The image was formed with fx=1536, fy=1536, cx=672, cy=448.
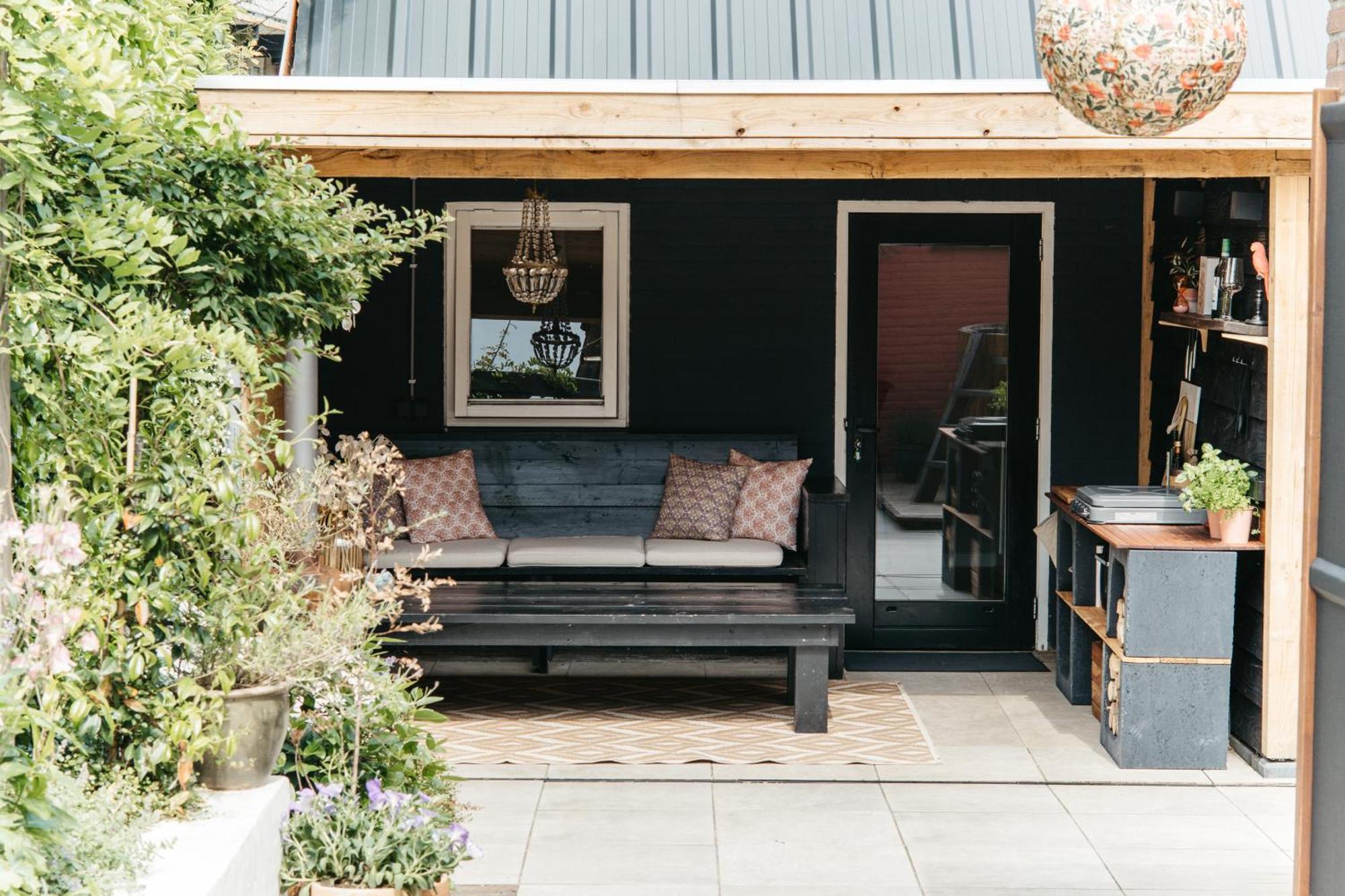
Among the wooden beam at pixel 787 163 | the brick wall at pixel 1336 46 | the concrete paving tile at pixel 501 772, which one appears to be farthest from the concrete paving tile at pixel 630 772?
the brick wall at pixel 1336 46

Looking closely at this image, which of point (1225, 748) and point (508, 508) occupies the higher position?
point (508, 508)

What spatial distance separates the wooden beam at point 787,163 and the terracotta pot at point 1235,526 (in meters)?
1.14

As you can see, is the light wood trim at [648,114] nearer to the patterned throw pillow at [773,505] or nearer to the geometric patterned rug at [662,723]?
the geometric patterned rug at [662,723]

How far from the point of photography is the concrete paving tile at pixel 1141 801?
194 inches

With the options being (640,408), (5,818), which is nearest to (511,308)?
(640,408)

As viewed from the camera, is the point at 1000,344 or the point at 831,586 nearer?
the point at 831,586

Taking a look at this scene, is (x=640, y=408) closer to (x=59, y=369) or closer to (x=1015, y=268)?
(x=1015, y=268)

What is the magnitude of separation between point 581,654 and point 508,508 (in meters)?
0.77

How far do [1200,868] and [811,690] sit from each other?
1.76 meters

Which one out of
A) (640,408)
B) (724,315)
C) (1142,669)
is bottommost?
(1142,669)

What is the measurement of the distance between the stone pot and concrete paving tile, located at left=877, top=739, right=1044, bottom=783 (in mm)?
2536

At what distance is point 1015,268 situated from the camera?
24.0 feet

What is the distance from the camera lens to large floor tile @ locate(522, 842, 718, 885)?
169 inches

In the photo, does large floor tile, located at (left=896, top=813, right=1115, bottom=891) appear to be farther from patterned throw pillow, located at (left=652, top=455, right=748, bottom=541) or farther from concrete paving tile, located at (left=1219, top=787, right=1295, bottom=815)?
patterned throw pillow, located at (left=652, top=455, right=748, bottom=541)
